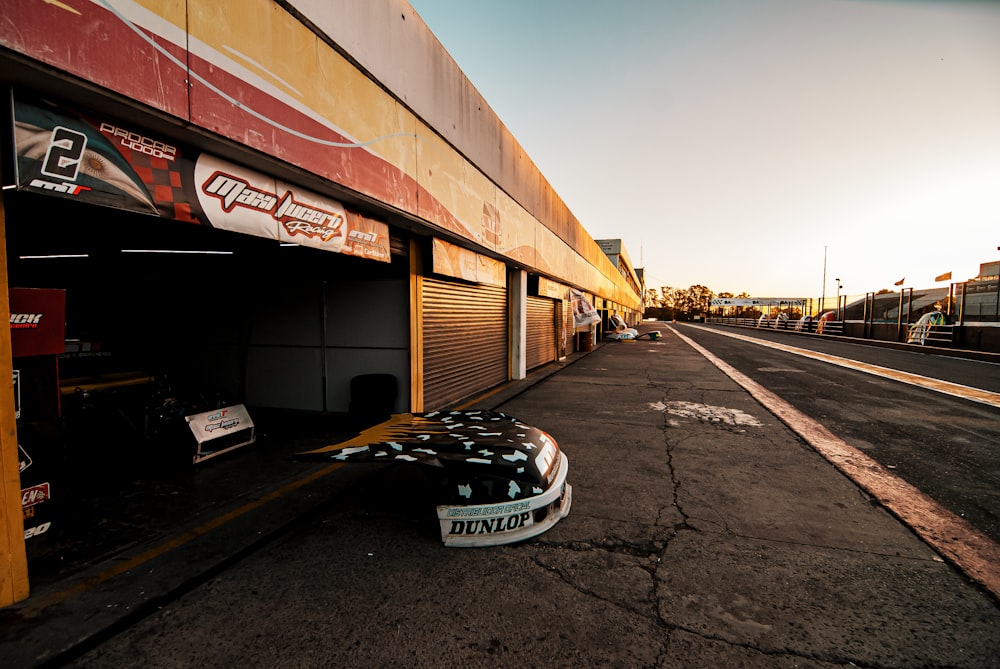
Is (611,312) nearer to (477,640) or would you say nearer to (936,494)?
(936,494)

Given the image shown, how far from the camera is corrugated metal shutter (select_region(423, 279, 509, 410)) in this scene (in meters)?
6.78

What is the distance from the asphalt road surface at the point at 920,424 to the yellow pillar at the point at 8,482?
6.54 meters

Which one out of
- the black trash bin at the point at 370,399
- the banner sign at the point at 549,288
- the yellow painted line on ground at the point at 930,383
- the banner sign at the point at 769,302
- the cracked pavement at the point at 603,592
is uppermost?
the banner sign at the point at 769,302

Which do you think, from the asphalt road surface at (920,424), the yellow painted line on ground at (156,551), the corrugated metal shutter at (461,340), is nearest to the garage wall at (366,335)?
the corrugated metal shutter at (461,340)

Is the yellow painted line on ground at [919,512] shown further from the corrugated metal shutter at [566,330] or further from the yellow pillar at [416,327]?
the corrugated metal shutter at [566,330]

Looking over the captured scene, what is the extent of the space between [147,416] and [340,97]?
4224mm

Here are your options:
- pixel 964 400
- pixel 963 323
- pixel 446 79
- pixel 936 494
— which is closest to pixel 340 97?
pixel 446 79

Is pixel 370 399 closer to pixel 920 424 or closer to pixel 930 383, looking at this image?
pixel 920 424

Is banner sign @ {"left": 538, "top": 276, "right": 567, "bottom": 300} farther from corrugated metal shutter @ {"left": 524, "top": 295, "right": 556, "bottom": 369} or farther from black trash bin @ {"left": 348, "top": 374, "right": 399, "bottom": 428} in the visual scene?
black trash bin @ {"left": 348, "top": 374, "right": 399, "bottom": 428}

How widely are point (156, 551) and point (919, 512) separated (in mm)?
6033

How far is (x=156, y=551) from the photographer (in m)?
2.83

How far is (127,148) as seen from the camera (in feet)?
8.69

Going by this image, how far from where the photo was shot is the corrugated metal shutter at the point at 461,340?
6.78m

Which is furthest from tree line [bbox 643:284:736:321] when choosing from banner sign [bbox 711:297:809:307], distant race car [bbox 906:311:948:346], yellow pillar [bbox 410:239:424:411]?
yellow pillar [bbox 410:239:424:411]
